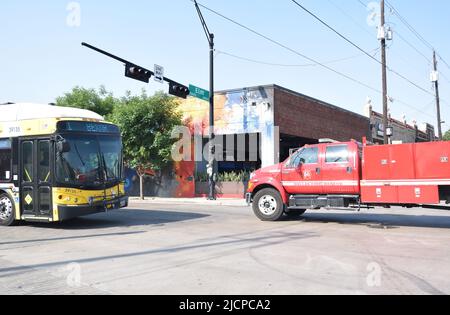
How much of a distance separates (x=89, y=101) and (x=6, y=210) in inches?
837

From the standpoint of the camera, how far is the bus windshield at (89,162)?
11.9m

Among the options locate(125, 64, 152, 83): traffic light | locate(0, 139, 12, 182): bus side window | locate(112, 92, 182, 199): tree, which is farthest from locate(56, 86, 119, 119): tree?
locate(0, 139, 12, 182): bus side window

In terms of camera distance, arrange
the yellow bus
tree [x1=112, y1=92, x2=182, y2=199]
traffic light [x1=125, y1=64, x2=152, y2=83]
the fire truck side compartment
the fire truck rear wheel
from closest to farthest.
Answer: the fire truck side compartment
the yellow bus
the fire truck rear wheel
traffic light [x1=125, y1=64, x2=152, y2=83]
tree [x1=112, y1=92, x2=182, y2=199]

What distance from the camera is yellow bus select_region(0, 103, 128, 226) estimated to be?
39.1 feet

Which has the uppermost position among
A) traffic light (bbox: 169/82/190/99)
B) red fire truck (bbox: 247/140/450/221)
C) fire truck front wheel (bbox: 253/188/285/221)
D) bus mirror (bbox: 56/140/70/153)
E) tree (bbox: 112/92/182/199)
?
traffic light (bbox: 169/82/190/99)

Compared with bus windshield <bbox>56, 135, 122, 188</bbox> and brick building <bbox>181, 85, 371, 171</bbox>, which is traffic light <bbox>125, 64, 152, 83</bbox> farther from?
brick building <bbox>181, 85, 371, 171</bbox>

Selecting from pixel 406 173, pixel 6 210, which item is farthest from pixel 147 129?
pixel 406 173

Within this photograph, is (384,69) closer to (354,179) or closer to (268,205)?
(354,179)

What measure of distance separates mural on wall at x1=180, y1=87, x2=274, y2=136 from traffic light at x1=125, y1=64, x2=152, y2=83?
8.67 m

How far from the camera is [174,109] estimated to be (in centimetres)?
2855

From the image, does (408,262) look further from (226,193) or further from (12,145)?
(226,193)

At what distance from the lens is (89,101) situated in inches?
1309

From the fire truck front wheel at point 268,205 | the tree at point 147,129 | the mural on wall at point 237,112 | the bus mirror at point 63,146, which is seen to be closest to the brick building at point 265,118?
the mural on wall at point 237,112
